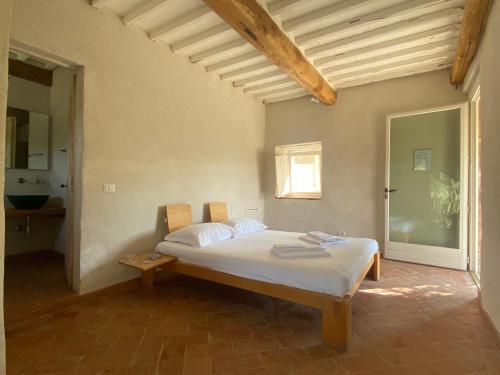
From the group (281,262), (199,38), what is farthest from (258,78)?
(281,262)

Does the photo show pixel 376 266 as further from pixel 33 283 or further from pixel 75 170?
pixel 33 283

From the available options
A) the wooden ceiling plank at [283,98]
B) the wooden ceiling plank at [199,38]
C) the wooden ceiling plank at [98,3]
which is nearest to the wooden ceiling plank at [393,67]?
the wooden ceiling plank at [283,98]

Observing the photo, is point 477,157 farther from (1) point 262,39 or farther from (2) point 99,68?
(2) point 99,68

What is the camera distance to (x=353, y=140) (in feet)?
13.3

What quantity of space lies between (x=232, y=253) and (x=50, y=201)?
123 inches

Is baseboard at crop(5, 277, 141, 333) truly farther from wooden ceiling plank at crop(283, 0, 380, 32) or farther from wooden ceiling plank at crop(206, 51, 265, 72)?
wooden ceiling plank at crop(283, 0, 380, 32)

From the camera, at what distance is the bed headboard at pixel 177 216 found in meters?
2.98

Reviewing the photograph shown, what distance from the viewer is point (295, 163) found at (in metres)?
4.80

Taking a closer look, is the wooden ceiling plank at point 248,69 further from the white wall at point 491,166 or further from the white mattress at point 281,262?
the white mattress at point 281,262

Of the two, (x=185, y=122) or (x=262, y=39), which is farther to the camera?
(x=185, y=122)

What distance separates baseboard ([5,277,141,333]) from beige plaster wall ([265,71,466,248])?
291cm

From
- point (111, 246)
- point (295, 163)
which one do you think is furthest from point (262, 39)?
point (295, 163)

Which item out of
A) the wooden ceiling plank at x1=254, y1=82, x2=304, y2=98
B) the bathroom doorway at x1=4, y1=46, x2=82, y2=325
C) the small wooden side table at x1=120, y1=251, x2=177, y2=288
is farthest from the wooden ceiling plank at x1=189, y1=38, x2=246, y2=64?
the small wooden side table at x1=120, y1=251, x2=177, y2=288

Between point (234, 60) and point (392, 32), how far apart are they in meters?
1.77
